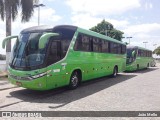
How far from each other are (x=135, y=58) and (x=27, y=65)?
58.7 feet

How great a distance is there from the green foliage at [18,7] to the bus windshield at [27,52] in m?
10.3

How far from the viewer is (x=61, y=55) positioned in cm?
1009

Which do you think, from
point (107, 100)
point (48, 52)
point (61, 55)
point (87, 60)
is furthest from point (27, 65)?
point (87, 60)

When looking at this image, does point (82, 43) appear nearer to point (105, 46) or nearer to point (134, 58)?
point (105, 46)

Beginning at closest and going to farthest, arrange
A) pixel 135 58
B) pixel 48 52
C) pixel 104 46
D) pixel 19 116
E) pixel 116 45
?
pixel 19 116 < pixel 48 52 < pixel 104 46 < pixel 116 45 < pixel 135 58

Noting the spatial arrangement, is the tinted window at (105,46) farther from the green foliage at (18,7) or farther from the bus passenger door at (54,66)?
the green foliage at (18,7)

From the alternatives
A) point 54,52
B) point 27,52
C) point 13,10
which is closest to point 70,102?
point 54,52

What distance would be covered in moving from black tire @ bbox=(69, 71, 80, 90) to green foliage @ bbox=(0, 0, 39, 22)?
1084cm

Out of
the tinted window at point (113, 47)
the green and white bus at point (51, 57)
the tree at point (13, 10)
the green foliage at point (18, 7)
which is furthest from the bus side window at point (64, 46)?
the green foliage at point (18, 7)

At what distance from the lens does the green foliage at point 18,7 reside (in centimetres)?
1909

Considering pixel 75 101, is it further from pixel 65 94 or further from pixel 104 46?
pixel 104 46

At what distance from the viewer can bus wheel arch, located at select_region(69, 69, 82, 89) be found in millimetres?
11102

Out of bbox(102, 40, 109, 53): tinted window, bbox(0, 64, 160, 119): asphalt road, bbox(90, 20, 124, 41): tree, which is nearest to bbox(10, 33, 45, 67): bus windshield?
bbox(0, 64, 160, 119): asphalt road

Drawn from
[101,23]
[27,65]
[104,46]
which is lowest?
[27,65]
